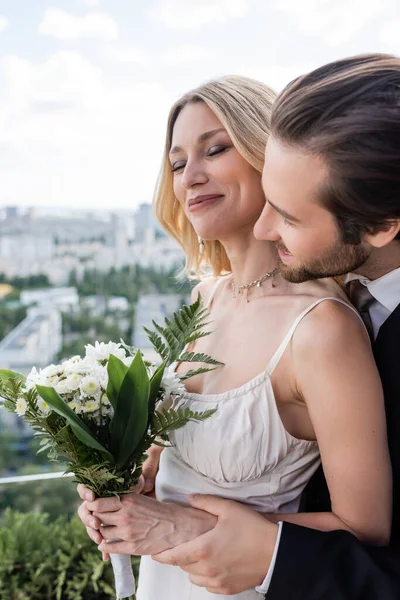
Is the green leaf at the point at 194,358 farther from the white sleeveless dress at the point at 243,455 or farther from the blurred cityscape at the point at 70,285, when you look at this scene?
the blurred cityscape at the point at 70,285

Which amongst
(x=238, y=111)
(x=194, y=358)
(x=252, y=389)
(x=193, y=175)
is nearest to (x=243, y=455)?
(x=252, y=389)

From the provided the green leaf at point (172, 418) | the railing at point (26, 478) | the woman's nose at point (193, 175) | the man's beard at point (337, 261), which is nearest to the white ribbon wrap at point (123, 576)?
the green leaf at point (172, 418)

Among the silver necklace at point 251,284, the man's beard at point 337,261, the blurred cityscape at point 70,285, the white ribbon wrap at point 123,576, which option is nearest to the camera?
the man's beard at point 337,261

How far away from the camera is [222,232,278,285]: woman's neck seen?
171 centimetres

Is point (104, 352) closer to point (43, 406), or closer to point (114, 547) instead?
point (43, 406)

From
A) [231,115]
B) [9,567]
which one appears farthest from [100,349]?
[9,567]

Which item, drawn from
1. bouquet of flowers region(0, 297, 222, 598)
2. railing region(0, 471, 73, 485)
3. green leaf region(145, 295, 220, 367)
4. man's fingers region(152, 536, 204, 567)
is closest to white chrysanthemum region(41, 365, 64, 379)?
bouquet of flowers region(0, 297, 222, 598)

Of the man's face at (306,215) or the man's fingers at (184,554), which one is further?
the man's fingers at (184,554)

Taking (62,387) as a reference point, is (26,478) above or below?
below

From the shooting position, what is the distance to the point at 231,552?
134 centimetres

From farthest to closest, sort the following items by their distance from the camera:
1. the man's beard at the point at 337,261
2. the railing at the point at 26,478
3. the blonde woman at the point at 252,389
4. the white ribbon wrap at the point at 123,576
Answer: the railing at the point at 26,478 < the white ribbon wrap at the point at 123,576 < the blonde woman at the point at 252,389 < the man's beard at the point at 337,261

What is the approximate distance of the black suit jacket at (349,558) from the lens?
1.22 m

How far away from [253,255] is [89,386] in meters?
0.61

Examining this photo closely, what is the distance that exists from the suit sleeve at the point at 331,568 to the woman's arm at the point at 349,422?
0.19 feet
